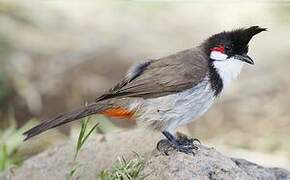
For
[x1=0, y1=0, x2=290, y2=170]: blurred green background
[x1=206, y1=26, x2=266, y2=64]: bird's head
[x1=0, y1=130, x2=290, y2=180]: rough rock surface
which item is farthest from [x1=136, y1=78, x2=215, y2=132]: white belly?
[x1=0, y1=0, x2=290, y2=170]: blurred green background

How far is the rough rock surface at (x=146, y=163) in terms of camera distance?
4.23 metres

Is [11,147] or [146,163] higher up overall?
[146,163]

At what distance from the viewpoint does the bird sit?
4633mm

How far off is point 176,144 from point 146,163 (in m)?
0.25

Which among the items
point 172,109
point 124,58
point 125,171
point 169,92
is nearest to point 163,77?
point 169,92

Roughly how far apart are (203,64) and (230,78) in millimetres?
192

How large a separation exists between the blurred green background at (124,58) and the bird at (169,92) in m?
1.62

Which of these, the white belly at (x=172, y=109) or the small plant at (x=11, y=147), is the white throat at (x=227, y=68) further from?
the small plant at (x=11, y=147)

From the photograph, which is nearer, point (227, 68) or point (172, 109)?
point (172, 109)

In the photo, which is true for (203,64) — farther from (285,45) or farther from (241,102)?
(285,45)

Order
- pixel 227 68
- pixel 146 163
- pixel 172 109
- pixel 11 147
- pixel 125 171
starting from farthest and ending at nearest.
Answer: pixel 11 147, pixel 227 68, pixel 172 109, pixel 146 163, pixel 125 171

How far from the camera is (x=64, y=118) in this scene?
14.7 ft

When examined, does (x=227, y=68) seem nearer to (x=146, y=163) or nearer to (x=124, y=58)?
(x=146, y=163)

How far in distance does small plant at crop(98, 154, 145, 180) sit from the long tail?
1.12 feet
